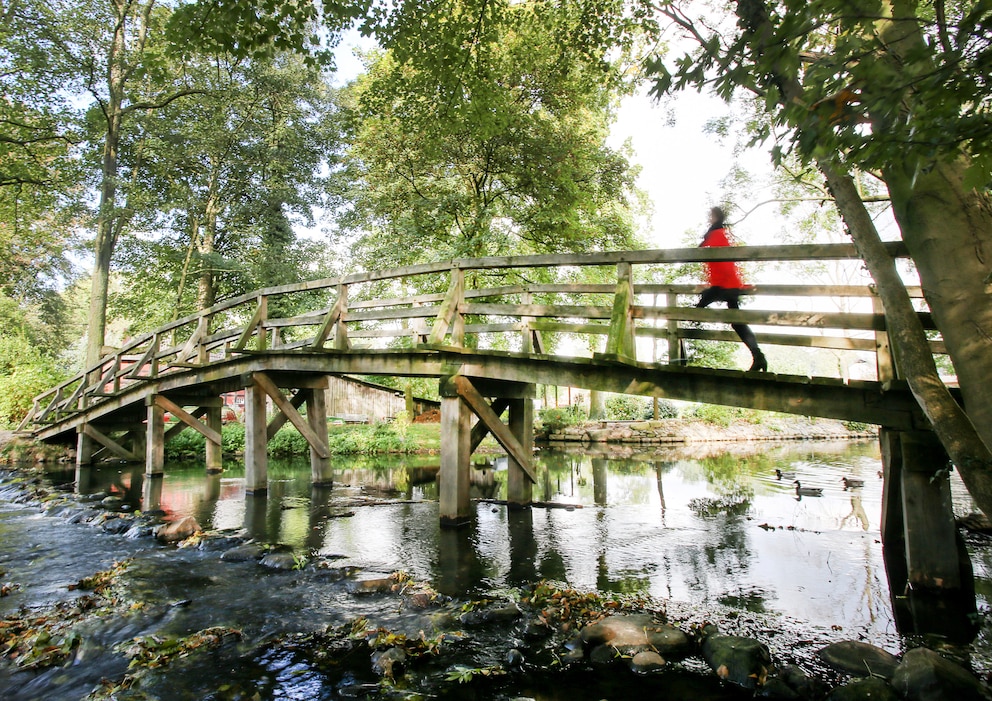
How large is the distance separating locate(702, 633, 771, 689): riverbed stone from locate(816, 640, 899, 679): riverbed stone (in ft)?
1.44

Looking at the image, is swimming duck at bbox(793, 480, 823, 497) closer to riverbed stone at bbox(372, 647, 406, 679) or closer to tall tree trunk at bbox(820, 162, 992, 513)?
tall tree trunk at bbox(820, 162, 992, 513)

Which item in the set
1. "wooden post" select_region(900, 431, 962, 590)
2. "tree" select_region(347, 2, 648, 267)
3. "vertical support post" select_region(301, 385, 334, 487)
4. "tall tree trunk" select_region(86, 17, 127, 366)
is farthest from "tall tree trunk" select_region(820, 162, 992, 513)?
"tall tree trunk" select_region(86, 17, 127, 366)

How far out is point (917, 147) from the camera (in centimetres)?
304

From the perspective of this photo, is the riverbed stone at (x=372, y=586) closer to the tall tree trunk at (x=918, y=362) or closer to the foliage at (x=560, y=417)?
the tall tree trunk at (x=918, y=362)

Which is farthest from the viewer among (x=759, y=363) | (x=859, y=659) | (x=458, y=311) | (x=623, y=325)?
(x=458, y=311)

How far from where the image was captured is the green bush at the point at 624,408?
34.8 m

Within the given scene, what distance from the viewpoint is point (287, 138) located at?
25.2 metres

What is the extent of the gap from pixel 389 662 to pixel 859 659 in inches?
131

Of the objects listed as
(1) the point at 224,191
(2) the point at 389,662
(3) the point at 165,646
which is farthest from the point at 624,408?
(3) the point at 165,646

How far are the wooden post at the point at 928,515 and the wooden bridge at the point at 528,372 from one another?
0.04ft

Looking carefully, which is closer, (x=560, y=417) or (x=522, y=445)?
(x=522, y=445)

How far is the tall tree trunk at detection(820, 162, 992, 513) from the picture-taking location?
11.8ft

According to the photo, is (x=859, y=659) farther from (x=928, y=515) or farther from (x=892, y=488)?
(x=892, y=488)

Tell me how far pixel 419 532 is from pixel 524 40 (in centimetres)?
1281
